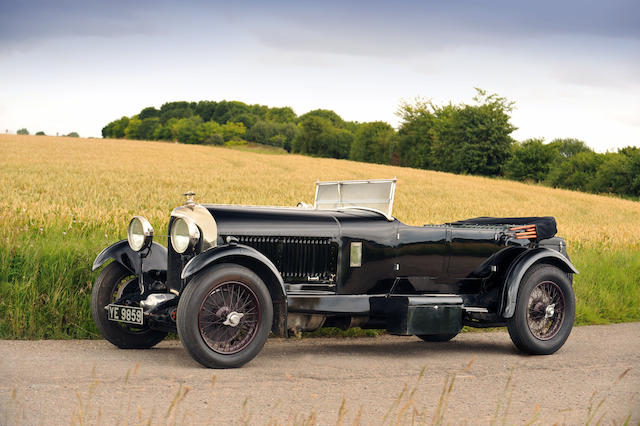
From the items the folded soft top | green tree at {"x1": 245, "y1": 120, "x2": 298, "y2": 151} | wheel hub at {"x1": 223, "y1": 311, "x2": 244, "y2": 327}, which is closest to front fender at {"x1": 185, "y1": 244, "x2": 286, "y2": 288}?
wheel hub at {"x1": 223, "y1": 311, "x2": 244, "y2": 327}

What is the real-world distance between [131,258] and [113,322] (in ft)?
2.09

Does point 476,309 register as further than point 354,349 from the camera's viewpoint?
Yes

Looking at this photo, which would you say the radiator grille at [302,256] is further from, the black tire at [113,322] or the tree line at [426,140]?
the tree line at [426,140]

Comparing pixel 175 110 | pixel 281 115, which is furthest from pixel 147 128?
pixel 281 115

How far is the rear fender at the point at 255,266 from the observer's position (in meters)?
5.74

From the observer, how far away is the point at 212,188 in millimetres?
28328

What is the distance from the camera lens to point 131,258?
6914 mm

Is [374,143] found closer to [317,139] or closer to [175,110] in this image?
[317,139]

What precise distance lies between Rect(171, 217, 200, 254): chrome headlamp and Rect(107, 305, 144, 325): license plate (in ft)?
2.10

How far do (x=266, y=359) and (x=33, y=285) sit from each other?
Result: 2800 millimetres

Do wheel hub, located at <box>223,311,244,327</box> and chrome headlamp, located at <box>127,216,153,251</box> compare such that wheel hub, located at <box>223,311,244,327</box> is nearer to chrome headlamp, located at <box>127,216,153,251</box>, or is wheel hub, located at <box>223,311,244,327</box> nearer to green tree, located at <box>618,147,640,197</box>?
chrome headlamp, located at <box>127,216,153,251</box>

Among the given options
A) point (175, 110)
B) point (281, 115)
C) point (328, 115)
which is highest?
point (328, 115)

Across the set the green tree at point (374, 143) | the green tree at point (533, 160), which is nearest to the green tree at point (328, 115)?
the green tree at point (374, 143)

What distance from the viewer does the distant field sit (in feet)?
24.8
